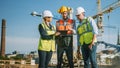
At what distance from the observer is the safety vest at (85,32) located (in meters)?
8.22

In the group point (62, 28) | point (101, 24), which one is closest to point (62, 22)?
point (62, 28)

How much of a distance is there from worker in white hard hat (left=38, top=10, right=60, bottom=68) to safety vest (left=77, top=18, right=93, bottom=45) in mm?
701

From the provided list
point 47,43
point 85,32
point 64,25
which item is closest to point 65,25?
point 64,25

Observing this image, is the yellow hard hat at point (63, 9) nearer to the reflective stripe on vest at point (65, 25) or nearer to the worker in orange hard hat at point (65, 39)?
the worker in orange hard hat at point (65, 39)

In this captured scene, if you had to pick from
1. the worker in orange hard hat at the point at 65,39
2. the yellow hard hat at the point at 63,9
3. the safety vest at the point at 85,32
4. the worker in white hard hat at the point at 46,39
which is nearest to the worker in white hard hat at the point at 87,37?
the safety vest at the point at 85,32

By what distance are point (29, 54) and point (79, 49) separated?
200ft

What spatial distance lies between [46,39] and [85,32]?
41.7 inches

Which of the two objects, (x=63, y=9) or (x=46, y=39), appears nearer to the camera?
(x=46, y=39)

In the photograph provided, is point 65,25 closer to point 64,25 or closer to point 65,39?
point 64,25

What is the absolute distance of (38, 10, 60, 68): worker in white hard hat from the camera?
→ 323 inches

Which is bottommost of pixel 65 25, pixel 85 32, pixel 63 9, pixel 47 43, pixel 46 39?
pixel 47 43

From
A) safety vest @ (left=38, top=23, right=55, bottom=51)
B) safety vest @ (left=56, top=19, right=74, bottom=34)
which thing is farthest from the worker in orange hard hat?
safety vest @ (left=38, top=23, right=55, bottom=51)

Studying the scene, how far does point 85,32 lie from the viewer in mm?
8367

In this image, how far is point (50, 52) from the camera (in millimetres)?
8328
